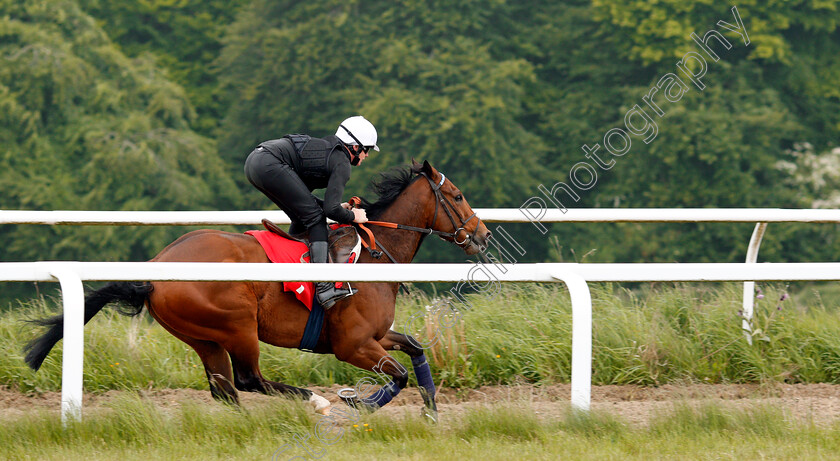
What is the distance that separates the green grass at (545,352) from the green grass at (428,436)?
3.64 feet

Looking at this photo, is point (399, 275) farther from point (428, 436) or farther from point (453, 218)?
point (453, 218)

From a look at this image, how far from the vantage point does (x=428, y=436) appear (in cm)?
356

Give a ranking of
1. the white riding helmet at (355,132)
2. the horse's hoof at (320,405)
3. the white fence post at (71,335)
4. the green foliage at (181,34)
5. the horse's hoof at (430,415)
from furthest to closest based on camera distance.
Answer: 1. the green foliage at (181,34)
2. the white riding helmet at (355,132)
3. the horse's hoof at (320,405)
4. the horse's hoof at (430,415)
5. the white fence post at (71,335)

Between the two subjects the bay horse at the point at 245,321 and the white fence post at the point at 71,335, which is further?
the bay horse at the point at 245,321

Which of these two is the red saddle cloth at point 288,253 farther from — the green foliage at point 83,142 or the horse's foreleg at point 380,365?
the green foliage at point 83,142

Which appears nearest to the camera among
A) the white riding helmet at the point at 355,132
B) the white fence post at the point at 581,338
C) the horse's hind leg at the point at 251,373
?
the white fence post at the point at 581,338

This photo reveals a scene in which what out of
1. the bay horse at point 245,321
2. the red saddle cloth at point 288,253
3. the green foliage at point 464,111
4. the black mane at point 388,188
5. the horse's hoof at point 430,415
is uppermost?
the green foliage at point 464,111

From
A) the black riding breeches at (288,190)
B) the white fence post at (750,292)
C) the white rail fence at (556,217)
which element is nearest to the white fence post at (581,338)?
the white rail fence at (556,217)

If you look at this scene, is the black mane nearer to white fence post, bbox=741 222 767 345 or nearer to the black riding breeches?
the black riding breeches

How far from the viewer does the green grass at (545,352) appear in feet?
16.1

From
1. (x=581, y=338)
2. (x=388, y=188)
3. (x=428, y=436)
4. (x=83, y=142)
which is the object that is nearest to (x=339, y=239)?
(x=388, y=188)

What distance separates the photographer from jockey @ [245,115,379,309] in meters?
4.65

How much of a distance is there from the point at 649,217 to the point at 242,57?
1024 inches

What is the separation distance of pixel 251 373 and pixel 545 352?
1.55 m
